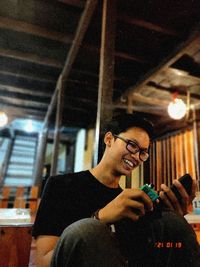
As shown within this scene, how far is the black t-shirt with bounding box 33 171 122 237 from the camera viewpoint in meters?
1.64

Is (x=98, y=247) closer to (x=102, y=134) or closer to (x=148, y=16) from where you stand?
(x=102, y=134)

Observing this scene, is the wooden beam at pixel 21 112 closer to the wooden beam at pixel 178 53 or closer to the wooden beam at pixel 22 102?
the wooden beam at pixel 22 102

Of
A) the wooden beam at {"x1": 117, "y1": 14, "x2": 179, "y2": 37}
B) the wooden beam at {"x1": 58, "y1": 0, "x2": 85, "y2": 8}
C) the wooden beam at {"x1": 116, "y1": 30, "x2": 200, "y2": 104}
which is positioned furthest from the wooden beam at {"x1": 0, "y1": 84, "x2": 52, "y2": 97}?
the wooden beam at {"x1": 117, "y1": 14, "x2": 179, "y2": 37}

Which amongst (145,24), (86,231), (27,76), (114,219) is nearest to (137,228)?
(114,219)

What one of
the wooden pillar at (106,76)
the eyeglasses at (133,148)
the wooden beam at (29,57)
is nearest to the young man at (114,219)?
the eyeglasses at (133,148)

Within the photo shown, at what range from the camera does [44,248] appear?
152 cm

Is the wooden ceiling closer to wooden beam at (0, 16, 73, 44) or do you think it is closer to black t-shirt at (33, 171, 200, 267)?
wooden beam at (0, 16, 73, 44)

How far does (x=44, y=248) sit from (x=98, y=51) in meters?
4.11

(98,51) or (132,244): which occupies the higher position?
(98,51)

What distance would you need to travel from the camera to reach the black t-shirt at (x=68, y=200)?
5.39 feet

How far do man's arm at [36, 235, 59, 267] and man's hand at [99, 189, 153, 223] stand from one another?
488mm

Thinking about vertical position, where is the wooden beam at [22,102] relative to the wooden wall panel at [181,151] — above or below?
above

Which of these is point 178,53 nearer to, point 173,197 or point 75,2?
point 75,2

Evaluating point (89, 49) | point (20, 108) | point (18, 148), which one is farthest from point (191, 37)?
point (18, 148)
